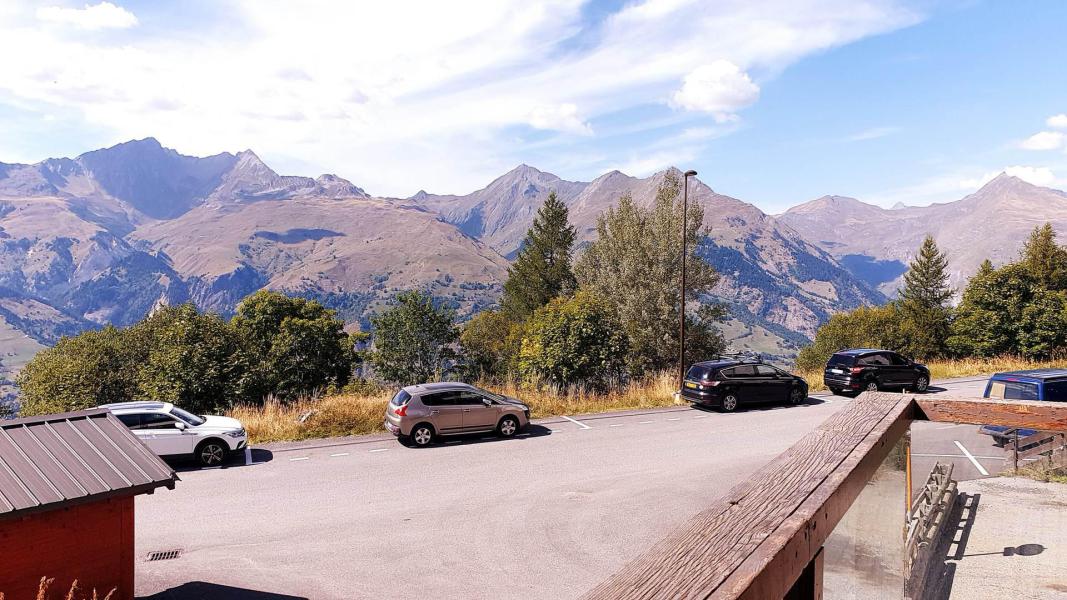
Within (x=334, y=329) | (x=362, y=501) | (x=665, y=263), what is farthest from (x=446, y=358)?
(x=362, y=501)

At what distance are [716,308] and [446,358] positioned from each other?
24218 mm

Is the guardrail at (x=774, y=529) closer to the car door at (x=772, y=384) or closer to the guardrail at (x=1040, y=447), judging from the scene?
the guardrail at (x=1040, y=447)

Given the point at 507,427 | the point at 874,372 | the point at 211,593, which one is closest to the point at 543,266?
the point at 874,372

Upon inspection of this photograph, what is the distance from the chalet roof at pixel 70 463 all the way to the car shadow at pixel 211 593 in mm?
2438

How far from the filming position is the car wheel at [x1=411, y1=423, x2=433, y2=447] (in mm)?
17234

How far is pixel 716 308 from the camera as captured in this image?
4166cm

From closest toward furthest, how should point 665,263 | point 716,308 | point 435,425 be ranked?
point 435,425 < point 665,263 < point 716,308

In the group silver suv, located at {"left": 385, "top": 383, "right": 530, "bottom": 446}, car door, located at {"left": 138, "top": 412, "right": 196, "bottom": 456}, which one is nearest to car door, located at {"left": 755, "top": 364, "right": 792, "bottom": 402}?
silver suv, located at {"left": 385, "top": 383, "right": 530, "bottom": 446}

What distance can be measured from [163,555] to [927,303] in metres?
70.3

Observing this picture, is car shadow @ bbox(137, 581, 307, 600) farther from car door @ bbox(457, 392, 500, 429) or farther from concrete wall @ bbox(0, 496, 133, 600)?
car door @ bbox(457, 392, 500, 429)

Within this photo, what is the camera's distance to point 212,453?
51.2 ft

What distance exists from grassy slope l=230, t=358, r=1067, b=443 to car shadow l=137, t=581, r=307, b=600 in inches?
352

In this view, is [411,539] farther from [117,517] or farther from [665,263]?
[665,263]

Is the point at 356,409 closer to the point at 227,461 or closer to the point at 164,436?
the point at 227,461
